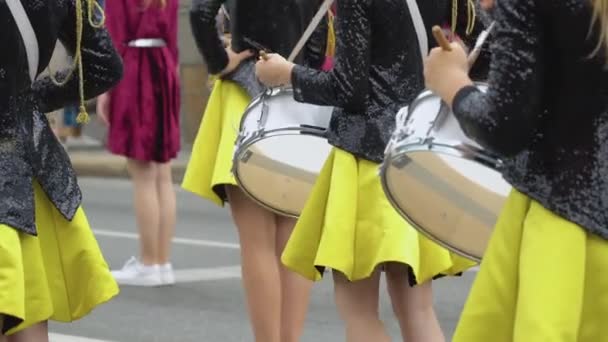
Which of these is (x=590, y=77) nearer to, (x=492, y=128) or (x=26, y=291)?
(x=492, y=128)

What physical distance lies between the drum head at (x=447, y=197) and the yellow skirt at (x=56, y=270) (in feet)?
2.66

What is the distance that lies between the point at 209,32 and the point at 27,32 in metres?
2.11

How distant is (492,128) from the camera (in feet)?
10.2

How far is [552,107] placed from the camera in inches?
123

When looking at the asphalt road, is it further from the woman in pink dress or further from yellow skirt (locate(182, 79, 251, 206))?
yellow skirt (locate(182, 79, 251, 206))

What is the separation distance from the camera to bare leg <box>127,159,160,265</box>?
804 centimetres

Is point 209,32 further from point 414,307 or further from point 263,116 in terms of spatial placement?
point 414,307

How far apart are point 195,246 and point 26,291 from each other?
21.1 feet

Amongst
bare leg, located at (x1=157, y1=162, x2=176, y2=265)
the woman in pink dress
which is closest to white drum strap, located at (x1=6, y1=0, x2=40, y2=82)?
the woman in pink dress

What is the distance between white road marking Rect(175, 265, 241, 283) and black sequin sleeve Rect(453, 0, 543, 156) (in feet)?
18.1

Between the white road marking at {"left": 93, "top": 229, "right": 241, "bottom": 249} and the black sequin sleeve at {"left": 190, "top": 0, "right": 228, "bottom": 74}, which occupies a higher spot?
the black sequin sleeve at {"left": 190, "top": 0, "right": 228, "bottom": 74}

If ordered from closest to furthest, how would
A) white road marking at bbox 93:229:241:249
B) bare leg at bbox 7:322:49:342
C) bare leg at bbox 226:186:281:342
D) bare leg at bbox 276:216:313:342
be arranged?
1. bare leg at bbox 7:322:49:342
2. bare leg at bbox 226:186:281:342
3. bare leg at bbox 276:216:313:342
4. white road marking at bbox 93:229:241:249

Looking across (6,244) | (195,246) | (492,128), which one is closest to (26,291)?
(6,244)

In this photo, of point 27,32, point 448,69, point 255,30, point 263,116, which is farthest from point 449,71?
point 255,30
